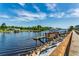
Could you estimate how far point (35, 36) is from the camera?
168 cm

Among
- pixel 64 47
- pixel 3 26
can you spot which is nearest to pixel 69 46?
pixel 64 47

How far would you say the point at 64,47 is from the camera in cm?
168

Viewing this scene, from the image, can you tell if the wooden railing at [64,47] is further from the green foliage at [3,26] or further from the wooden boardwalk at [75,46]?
the green foliage at [3,26]

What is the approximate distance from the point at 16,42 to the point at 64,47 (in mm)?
473

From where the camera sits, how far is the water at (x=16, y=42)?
5.48 ft

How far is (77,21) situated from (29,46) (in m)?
0.53

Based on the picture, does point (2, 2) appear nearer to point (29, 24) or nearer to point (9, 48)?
point (29, 24)

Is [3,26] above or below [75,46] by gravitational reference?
above

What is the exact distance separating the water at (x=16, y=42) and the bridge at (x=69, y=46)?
25 centimetres

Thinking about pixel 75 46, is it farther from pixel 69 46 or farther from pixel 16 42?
pixel 16 42

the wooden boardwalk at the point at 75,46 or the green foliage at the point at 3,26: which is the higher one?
the green foliage at the point at 3,26

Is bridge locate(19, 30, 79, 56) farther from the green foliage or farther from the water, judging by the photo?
the green foliage

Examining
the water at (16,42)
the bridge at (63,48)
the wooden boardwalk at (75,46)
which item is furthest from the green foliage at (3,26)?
the wooden boardwalk at (75,46)

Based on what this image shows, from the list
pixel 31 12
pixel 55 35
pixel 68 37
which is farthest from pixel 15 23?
pixel 68 37
